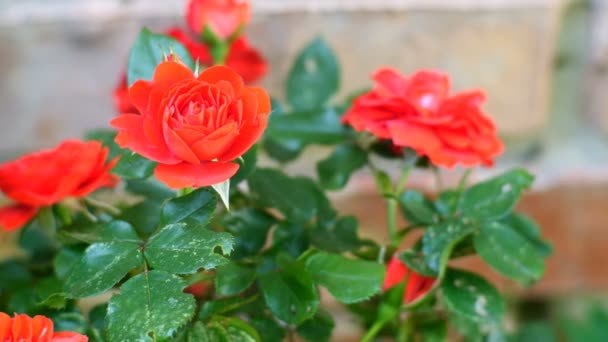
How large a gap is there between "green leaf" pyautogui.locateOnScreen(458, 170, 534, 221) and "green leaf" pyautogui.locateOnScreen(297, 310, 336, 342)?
111 millimetres

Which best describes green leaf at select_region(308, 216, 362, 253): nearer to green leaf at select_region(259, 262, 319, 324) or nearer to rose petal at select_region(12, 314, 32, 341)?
green leaf at select_region(259, 262, 319, 324)

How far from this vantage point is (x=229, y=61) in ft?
1.91

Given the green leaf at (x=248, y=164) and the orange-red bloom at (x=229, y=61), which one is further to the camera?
the orange-red bloom at (x=229, y=61)

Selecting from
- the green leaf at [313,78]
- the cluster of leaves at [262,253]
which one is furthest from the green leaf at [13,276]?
the green leaf at [313,78]

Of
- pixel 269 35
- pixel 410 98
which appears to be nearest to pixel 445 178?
pixel 269 35

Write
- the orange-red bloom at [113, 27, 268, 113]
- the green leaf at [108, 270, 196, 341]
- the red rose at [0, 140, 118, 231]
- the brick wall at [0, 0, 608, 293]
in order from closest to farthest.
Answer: the green leaf at [108, 270, 196, 341]
the red rose at [0, 140, 118, 231]
the orange-red bloom at [113, 27, 268, 113]
the brick wall at [0, 0, 608, 293]

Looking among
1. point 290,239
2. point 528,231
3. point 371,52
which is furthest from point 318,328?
point 371,52

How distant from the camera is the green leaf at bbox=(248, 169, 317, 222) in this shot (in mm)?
444

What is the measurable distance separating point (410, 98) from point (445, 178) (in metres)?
0.34

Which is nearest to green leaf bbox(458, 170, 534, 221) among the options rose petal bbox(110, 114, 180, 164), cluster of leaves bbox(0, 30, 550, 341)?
cluster of leaves bbox(0, 30, 550, 341)

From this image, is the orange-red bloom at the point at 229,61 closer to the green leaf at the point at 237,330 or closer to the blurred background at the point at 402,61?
the blurred background at the point at 402,61

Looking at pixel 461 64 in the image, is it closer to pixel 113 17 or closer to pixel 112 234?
pixel 113 17

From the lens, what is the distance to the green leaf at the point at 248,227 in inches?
17.3

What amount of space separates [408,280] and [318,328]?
6cm
